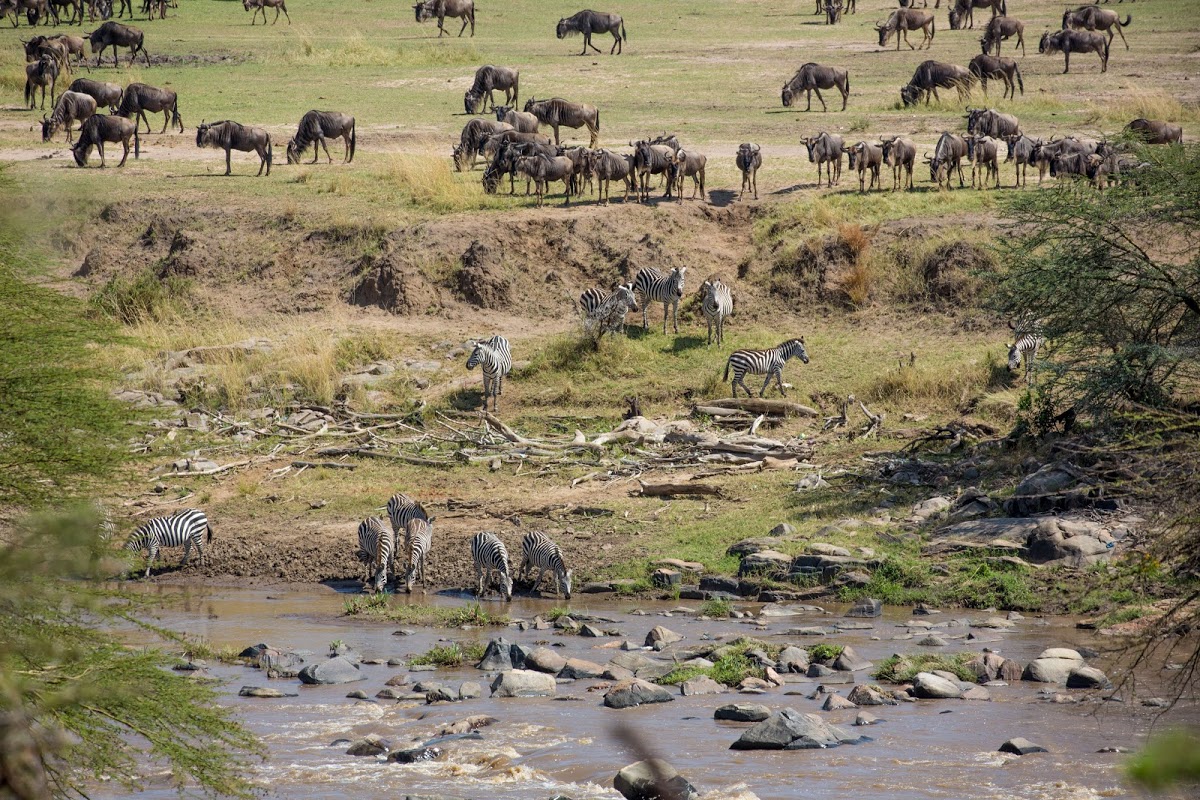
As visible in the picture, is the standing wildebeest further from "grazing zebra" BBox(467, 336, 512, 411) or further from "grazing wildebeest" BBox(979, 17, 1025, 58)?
"grazing zebra" BBox(467, 336, 512, 411)

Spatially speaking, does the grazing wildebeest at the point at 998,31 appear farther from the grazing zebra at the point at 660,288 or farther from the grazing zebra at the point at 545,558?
the grazing zebra at the point at 545,558

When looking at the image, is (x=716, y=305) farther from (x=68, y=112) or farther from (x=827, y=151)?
(x=68, y=112)

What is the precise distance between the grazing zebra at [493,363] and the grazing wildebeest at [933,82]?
16846 mm

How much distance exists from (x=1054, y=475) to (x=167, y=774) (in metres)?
9.30

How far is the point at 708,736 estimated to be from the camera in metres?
9.73

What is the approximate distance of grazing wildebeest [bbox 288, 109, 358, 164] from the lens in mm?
28031

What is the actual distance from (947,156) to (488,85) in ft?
43.9

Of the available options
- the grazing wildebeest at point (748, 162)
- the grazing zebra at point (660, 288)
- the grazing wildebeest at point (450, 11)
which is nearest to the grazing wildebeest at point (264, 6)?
the grazing wildebeest at point (450, 11)

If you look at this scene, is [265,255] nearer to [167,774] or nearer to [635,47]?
[167,774]

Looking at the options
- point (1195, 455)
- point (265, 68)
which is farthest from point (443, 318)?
point (265, 68)

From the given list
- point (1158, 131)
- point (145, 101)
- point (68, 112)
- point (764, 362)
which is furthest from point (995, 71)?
point (68, 112)

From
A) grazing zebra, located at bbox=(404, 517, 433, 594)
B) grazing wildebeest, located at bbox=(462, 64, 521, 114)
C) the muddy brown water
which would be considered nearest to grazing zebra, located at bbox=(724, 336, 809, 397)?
grazing zebra, located at bbox=(404, 517, 433, 594)

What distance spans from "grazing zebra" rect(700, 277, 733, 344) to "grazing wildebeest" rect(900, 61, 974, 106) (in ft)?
45.4

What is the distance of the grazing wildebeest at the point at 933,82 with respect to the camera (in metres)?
32.5
